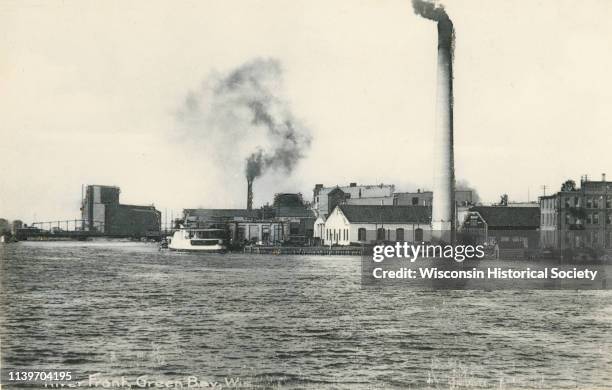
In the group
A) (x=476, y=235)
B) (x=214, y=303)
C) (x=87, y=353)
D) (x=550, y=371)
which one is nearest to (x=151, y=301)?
(x=214, y=303)

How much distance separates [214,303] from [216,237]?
228 ft

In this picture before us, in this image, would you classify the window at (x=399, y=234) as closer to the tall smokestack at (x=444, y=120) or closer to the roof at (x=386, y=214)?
the roof at (x=386, y=214)

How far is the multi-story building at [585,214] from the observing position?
7138cm

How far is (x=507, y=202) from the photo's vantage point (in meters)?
99.2

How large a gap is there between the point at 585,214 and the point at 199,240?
158ft

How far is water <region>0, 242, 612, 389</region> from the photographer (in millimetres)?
20422

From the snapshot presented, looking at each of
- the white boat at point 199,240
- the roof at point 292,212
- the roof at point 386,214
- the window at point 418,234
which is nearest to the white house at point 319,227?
the roof at point 386,214

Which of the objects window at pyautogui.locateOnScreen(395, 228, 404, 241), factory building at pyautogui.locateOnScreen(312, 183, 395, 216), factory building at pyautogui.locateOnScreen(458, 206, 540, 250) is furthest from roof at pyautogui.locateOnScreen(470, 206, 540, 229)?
factory building at pyautogui.locateOnScreen(312, 183, 395, 216)

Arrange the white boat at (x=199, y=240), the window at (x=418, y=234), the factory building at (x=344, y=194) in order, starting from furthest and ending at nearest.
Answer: the factory building at (x=344, y=194)
the white boat at (x=199, y=240)
the window at (x=418, y=234)

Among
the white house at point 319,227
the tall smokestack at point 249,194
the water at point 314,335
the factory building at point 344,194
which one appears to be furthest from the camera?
the factory building at point 344,194

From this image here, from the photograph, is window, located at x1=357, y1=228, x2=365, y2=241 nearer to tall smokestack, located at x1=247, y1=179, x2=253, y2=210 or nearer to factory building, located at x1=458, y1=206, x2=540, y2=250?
Answer: factory building, located at x1=458, y1=206, x2=540, y2=250

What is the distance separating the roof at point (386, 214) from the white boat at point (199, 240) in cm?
1851

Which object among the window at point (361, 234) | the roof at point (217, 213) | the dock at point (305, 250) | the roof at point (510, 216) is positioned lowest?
the dock at point (305, 250)

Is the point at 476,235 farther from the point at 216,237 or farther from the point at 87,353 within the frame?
the point at 87,353
